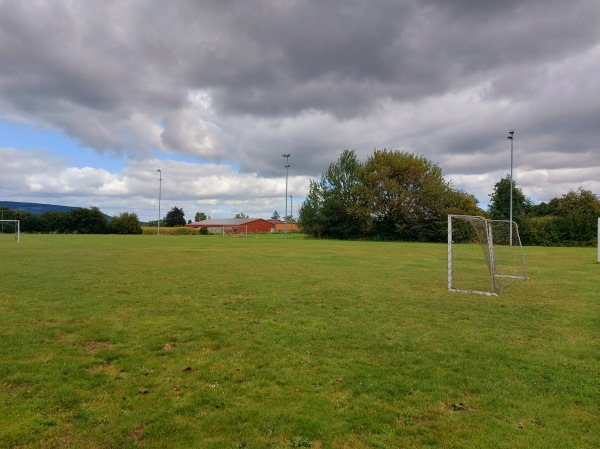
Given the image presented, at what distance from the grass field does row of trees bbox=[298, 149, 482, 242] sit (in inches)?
1568

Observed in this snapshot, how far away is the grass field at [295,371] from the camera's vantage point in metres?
3.58

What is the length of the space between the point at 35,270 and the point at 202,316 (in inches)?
406

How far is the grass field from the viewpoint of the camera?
3.58 meters

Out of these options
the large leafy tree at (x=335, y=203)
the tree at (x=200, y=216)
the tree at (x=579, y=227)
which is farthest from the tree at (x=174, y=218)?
the tree at (x=579, y=227)

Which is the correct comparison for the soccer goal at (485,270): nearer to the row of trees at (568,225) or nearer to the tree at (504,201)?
the row of trees at (568,225)

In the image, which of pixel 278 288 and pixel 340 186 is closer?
pixel 278 288

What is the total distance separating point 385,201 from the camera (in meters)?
51.3

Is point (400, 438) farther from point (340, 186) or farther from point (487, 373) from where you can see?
point (340, 186)

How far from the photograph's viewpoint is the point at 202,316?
7.82 m

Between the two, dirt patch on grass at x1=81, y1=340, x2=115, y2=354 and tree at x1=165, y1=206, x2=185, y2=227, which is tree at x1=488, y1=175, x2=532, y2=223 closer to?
dirt patch on grass at x1=81, y1=340, x2=115, y2=354

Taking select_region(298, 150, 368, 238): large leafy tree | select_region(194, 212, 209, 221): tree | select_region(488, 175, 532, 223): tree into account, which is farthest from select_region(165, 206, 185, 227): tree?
select_region(488, 175, 532, 223): tree

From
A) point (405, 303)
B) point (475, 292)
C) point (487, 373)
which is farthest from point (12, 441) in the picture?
point (475, 292)

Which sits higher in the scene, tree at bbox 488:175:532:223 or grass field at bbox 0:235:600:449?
tree at bbox 488:175:532:223

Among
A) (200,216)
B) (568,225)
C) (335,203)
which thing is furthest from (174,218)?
(568,225)
